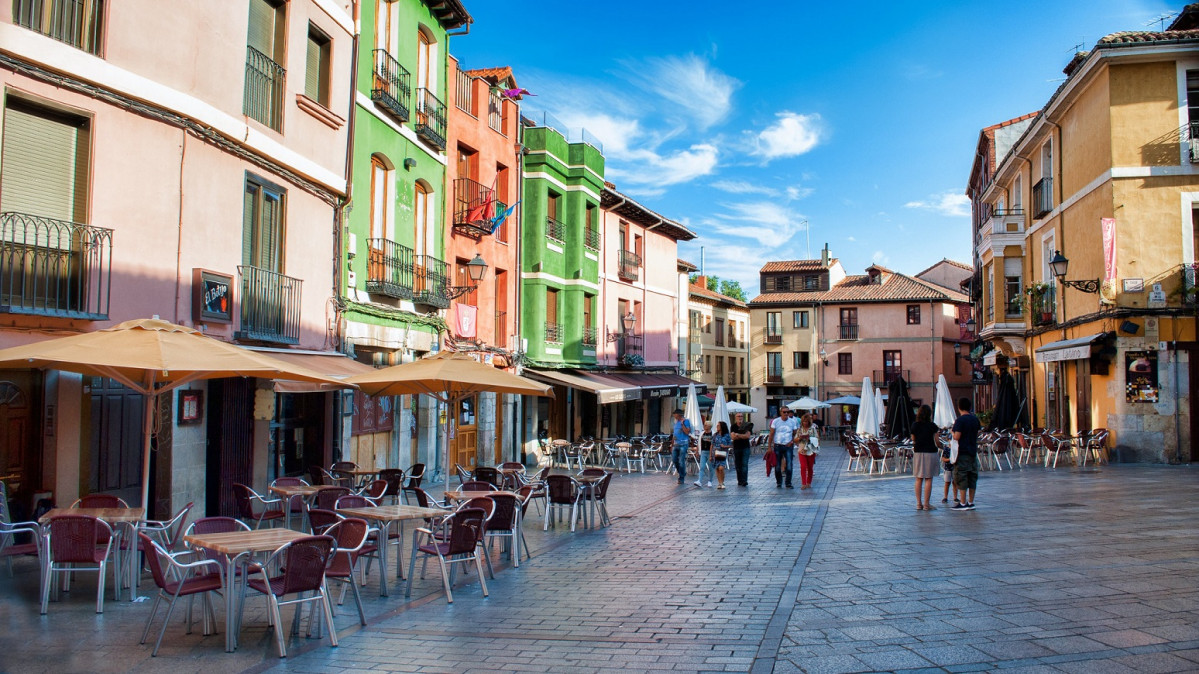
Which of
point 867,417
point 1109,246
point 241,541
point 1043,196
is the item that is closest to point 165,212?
point 241,541

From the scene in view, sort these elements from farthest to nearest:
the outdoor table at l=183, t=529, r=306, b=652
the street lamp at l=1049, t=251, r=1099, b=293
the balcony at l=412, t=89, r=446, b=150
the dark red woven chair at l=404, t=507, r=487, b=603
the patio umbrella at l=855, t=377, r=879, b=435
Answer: the patio umbrella at l=855, t=377, r=879, b=435, the street lamp at l=1049, t=251, r=1099, b=293, the balcony at l=412, t=89, r=446, b=150, the dark red woven chair at l=404, t=507, r=487, b=603, the outdoor table at l=183, t=529, r=306, b=652

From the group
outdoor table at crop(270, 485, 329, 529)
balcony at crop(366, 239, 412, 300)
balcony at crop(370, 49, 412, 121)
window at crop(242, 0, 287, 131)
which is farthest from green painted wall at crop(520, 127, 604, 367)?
outdoor table at crop(270, 485, 329, 529)

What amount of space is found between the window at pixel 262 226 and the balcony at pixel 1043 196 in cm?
2235

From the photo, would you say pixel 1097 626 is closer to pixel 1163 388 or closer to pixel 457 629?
pixel 457 629

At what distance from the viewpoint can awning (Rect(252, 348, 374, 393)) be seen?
470 inches

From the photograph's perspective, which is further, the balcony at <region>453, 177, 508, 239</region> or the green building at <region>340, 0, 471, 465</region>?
the balcony at <region>453, 177, 508, 239</region>

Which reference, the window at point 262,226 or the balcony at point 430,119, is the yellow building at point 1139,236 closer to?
→ the balcony at point 430,119

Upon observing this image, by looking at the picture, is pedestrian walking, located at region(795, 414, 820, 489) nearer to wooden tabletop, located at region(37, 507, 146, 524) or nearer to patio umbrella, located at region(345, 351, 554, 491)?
patio umbrella, located at region(345, 351, 554, 491)

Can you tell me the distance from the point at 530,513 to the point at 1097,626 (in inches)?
376

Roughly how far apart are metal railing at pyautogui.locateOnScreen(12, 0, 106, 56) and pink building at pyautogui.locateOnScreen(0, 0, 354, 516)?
0.02 metres

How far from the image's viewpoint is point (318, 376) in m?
9.52

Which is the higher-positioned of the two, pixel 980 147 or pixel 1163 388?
pixel 980 147

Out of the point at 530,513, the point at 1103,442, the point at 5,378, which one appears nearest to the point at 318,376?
the point at 5,378

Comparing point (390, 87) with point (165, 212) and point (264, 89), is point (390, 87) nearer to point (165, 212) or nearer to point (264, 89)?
point (264, 89)
